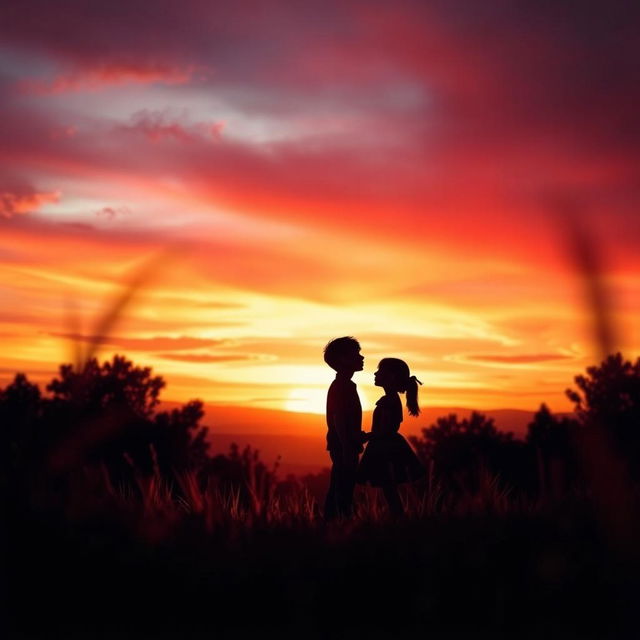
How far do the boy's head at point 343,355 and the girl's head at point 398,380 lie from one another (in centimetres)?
45

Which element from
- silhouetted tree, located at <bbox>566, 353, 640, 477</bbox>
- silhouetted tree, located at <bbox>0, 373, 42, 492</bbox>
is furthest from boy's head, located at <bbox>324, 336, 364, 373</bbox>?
silhouetted tree, located at <bbox>566, 353, 640, 477</bbox>

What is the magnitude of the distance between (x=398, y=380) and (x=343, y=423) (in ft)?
3.55

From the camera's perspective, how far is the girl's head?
35.6 feet

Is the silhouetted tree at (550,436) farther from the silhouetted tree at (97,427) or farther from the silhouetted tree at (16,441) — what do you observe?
the silhouetted tree at (16,441)

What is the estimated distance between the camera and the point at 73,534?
20.5ft

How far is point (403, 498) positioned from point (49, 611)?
4271 millimetres

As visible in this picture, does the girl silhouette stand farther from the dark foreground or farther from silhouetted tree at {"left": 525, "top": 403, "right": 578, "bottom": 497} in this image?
silhouetted tree at {"left": 525, "top": 403, "right": 578, "bottom": 497}

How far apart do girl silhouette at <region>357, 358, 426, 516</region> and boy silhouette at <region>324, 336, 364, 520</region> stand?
0.23 meters

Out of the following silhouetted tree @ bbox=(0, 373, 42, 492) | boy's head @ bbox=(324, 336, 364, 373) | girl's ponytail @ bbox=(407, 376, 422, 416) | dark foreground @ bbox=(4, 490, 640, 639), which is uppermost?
boy's head @ bbox=(324, 336, 364, 373)

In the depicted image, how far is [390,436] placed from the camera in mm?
10570

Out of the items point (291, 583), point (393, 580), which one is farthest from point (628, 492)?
point (291, 583)

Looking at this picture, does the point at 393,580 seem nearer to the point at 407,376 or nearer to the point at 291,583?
the point at 291,583

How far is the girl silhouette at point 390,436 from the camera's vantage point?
1017 cm

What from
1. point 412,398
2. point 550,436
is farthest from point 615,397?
point 412,398
